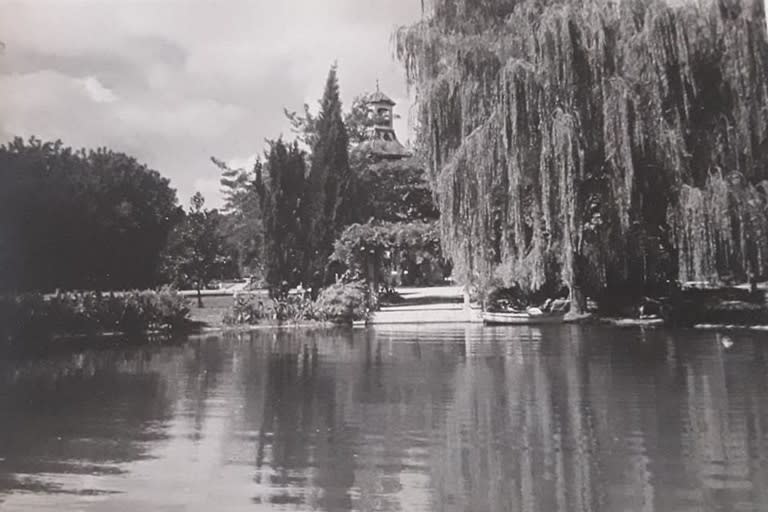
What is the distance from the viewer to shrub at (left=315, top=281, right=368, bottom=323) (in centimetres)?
657

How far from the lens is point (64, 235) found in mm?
3684

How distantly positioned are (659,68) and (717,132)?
68cm

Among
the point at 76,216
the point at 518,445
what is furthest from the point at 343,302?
the point at 518,445

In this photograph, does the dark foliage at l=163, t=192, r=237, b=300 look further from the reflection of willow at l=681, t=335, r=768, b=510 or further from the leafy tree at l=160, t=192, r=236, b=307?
the reflection of willow at l=681, t=335, r=768, b=510

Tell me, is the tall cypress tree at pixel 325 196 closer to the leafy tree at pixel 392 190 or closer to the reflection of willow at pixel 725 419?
the leafy tree at pixel 392 190

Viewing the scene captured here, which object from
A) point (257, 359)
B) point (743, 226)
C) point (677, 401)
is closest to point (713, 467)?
point (677, 401)

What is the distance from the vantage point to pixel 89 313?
5047 millimetres

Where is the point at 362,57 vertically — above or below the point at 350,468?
above

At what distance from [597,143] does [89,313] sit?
13.4 ft

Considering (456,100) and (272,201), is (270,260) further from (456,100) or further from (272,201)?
(456,100)

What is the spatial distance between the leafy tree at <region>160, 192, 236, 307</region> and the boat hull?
8.02 ft

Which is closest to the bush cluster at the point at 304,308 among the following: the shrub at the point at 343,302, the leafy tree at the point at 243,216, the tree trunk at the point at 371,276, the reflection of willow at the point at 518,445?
the shrub at the point at 343,302

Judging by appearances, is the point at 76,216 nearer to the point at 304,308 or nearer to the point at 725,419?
the point at 304,308

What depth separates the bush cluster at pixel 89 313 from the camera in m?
3.36
